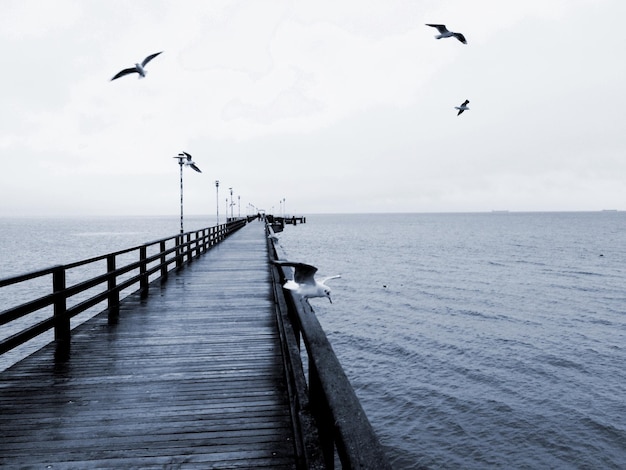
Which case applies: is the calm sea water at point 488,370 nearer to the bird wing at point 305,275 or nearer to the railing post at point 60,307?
the bird wing at point 305,275

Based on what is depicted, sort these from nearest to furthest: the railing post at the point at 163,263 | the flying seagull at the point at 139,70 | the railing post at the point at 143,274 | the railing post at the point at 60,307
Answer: the railing post at the point at 60,307 < the flying seagull at the point at 139,70 < the railing post at the point at 143,274 < the railing post at the point at 163,263

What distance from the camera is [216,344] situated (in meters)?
6.82

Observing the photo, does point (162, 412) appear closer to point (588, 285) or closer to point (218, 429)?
point (218, 429)

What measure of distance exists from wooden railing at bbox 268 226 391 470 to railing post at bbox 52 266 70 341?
13.5 ft

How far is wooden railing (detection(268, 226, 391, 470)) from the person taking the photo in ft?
5.98

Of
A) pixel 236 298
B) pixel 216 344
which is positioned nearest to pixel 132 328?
pixel 216 344

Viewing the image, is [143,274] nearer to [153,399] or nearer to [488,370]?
[153,399]

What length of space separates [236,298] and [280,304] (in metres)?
4.88

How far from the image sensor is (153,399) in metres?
4.73

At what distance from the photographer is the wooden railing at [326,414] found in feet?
5.98

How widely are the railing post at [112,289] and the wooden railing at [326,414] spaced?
5.47m

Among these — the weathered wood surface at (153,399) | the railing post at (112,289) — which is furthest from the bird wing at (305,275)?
the railing post at (112,289)

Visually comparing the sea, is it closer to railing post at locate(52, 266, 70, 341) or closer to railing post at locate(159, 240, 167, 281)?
railing post at locate(159, 240, 167, 281)

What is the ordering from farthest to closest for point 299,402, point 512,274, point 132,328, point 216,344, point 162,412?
point 512,274 < point 132,328 < point 216,344 < point 162,412 < point 299,402
